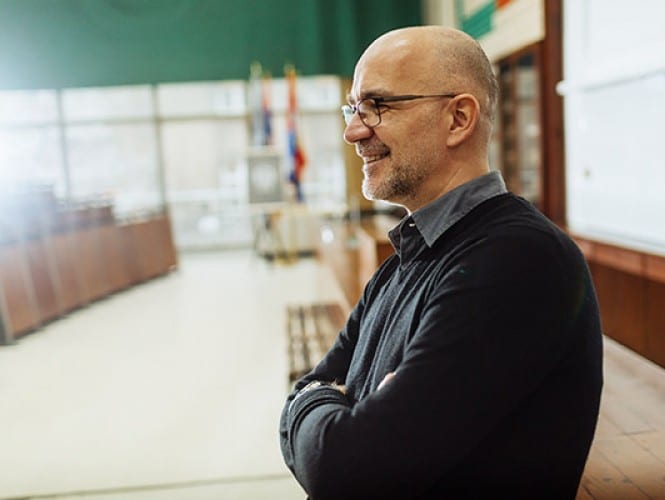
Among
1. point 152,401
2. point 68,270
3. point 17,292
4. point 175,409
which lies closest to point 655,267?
point 175,409

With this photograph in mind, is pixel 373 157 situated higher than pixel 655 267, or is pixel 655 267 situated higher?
pixel 373 157

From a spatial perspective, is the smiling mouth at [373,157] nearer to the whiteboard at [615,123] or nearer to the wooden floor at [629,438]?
the wooden floor at [629,438]

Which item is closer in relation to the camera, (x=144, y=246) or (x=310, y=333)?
(x=310, y=333)

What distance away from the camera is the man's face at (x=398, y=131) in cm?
107

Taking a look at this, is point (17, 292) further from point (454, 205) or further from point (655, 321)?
point (454, 205)

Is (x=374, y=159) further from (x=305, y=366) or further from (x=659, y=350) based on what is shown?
(x=305, y=366)

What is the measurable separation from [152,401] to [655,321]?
2.60 metres

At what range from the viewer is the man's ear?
1066mm

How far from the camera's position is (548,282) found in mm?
902

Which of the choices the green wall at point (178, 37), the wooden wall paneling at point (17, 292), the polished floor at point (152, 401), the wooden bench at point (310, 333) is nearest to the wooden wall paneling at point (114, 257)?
the polished floor at point (152, 401)

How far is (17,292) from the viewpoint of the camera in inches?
220

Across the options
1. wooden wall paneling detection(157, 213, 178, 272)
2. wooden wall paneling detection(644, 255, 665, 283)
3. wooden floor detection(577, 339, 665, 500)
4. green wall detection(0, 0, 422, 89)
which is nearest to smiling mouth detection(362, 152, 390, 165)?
wooden floor detection(577, 339, 665, 500)

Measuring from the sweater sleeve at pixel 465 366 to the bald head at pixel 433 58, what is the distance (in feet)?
0.92

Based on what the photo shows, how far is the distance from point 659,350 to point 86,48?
3.08m
